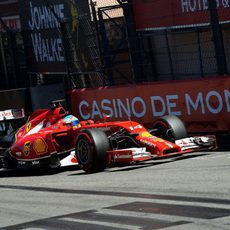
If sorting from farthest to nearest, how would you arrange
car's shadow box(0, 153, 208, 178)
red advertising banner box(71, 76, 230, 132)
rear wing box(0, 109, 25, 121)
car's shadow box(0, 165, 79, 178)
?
rear wing box(0, 109, 25, 121), red advertising banner box(71, 76, 230, 132), car's shadow box(0, 165, 79, 178), car's shadow box(0, 153, 208, 178)

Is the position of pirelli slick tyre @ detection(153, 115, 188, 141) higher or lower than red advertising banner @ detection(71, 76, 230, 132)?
lower

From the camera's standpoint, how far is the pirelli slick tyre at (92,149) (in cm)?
1304

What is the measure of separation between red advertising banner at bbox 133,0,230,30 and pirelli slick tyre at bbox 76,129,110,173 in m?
4.93

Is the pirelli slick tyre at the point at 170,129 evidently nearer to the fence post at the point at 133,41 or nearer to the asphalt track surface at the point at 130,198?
the asphalt track surface at the point at 130,198

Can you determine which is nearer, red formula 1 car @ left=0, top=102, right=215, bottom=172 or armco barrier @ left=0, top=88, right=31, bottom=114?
red formula 1 car @ left=0, top=102, right=215, bottom=172

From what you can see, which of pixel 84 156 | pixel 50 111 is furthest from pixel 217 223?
pixel 50 111

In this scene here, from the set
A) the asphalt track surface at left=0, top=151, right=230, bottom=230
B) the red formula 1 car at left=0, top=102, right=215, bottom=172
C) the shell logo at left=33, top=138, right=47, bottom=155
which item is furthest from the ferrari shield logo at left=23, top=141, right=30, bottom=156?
the asphalt track surface at left=0, top=151, right=230, bottom=230

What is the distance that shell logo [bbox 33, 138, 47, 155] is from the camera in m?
14.4

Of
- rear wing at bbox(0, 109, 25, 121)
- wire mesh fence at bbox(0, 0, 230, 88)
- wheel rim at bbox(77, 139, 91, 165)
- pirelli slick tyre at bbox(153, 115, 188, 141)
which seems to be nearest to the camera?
wheel rim at bbox(77, 139, 91, 165)

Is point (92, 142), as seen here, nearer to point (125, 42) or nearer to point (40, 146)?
point (40, 146)

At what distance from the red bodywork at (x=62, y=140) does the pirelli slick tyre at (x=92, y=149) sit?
0.50 ft

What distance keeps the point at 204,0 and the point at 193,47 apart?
7.32 feet

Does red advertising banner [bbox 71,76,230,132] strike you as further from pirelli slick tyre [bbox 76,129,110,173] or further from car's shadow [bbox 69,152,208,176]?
pirelli slick tyre [bbox 76,129,110,173]

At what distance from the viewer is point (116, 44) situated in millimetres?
20062
